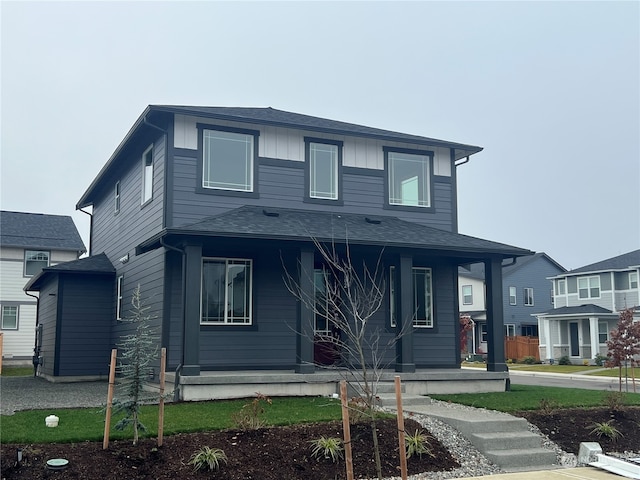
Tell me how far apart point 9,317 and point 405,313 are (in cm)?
2397

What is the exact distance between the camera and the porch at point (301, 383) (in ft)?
37.5

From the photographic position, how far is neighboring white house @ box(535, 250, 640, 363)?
1404 inches

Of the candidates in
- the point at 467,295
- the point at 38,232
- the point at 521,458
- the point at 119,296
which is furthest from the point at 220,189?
the point at 467,295

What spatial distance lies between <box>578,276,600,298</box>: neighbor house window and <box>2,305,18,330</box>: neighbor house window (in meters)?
31.3

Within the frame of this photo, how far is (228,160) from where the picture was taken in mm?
14266

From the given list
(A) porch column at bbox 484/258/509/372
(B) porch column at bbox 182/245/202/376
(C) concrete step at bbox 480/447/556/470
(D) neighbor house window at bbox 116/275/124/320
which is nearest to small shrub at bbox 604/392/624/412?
(C) concrete step at bbox 480/447/556/470

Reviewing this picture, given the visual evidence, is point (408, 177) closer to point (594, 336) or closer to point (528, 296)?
point (594, 336)

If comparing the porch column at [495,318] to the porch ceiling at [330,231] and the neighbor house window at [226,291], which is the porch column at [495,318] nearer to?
the porch ceiling at [330,231]

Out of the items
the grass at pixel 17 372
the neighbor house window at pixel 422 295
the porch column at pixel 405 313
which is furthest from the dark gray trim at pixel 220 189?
the grass at pixel 17 372

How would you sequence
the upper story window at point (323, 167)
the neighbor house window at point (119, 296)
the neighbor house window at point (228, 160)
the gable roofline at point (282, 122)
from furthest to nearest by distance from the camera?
the neighbor house window at point (119, 296) → the upper story window at point (323, 167) → the neighbor house window at point (228, 160) → the gable roofline at point (282, 122)

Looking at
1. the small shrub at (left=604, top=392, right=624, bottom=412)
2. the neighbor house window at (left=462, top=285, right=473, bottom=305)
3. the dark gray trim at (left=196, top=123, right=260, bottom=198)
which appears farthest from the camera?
the neighbor house window at (left=462, top=285, right=473, bottom=305)

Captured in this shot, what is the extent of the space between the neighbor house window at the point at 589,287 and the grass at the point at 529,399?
26.0 m

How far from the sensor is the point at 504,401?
38.5 feet

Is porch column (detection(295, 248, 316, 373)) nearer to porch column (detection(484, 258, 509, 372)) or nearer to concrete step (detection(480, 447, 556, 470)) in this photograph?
porch column (detection(484, 258, 509, 372))
